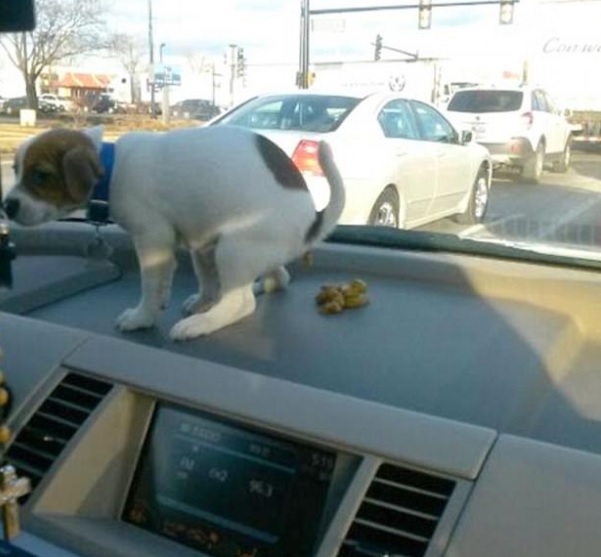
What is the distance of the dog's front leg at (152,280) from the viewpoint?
8.11 feet

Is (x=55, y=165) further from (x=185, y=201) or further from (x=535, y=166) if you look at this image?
(x=535, y=166)

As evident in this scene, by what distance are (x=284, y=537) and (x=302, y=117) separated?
4.60m

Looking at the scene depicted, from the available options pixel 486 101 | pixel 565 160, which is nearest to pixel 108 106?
pixel 565 160

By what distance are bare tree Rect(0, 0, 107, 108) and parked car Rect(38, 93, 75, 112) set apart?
78 mm

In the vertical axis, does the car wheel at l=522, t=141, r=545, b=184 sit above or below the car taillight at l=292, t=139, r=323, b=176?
below

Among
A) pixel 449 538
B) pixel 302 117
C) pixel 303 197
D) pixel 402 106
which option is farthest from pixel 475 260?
pixel 402 106

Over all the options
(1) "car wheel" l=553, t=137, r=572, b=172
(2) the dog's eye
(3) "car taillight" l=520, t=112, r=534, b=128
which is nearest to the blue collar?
(2) the dog's eye

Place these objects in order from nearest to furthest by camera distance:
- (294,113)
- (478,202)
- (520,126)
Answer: (478,202) → (294,113) → (520,126)

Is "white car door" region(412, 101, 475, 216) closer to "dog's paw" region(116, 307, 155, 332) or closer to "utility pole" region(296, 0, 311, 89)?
"utility pole" region(296, 0, 311, 89)

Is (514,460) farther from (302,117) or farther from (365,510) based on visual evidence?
(302,117)

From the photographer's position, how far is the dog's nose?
2.43 metres

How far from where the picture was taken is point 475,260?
2658 millimetres

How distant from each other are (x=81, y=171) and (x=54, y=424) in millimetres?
745

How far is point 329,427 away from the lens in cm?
160
